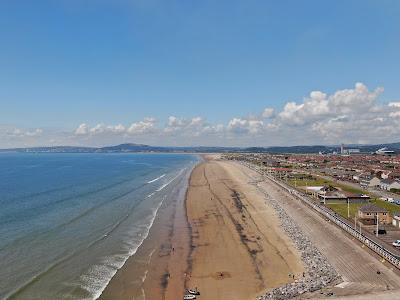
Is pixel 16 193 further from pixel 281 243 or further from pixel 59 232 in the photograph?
pixel 281 243

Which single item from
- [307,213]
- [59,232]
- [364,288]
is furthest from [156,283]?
[307,213]

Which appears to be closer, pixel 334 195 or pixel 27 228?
pixel 27 228

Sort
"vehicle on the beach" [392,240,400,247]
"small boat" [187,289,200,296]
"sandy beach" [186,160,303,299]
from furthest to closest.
Result: "vehicle on the beach" [392,240,400,247]
"sandy beach" [186,160,303,299]
"small boat" [187,289,200,296]

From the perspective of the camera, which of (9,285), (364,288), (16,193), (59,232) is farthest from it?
(16,193)

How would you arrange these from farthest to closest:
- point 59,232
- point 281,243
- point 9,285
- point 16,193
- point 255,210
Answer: point 16,193 < point 255,210 < point 59,232 < point 281,243 < point 9,285

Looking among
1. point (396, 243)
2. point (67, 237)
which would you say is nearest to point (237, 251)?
point (396, 243)

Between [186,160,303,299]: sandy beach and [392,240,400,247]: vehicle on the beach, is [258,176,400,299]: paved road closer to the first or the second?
[392,240,400,247]: vehicle on the beach

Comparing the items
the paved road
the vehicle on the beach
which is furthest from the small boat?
the vehicle on the beach
